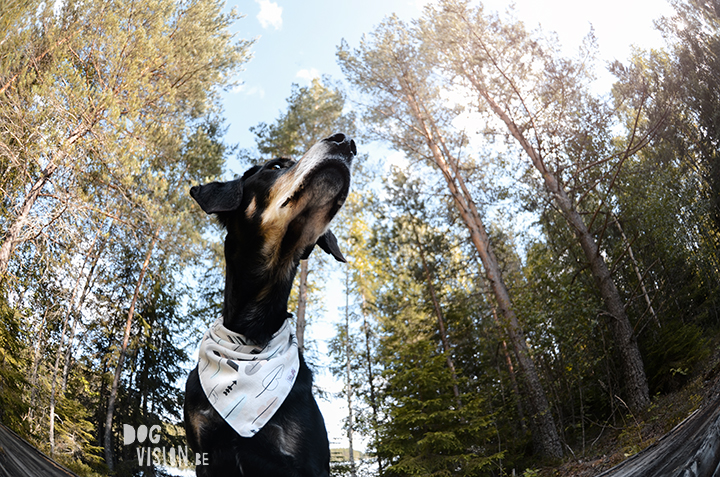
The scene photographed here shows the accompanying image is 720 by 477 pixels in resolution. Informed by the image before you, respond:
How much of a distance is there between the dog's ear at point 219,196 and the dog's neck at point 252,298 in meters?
0.22

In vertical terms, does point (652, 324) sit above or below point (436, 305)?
below

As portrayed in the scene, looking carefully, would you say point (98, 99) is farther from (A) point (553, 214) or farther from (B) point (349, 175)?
(A) point (553, 214)

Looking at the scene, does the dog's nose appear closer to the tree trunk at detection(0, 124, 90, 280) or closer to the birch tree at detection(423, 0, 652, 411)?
the birch tree at detection(423, 0, 652, 411)

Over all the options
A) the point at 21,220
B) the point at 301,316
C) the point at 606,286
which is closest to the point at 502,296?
the point at 606,286

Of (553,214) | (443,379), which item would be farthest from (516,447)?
(553,214)

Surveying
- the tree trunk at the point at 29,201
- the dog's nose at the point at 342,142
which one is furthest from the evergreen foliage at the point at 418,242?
the dog's nose at the point at 342,142

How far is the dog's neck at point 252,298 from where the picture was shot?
1956 millimetres

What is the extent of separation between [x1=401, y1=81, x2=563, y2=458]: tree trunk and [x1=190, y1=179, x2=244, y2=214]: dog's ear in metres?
5.86

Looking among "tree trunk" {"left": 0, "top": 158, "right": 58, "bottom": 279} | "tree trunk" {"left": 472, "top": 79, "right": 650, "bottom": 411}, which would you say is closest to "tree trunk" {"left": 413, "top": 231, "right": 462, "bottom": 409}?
"tree trunk" {"left": 472, "top": 79, "right": 650, "bottom": 411}

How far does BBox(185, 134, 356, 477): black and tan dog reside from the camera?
5.15ft

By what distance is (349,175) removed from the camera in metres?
1.94

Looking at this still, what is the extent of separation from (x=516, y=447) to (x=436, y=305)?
3.59 metres

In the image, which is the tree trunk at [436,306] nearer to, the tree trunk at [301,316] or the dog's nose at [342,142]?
the tree trunk at [301,316]

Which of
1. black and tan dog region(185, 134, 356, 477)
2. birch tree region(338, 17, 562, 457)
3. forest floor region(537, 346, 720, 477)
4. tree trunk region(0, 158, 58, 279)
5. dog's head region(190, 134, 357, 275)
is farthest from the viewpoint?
birch tree region(338, 17, 562, 457)
